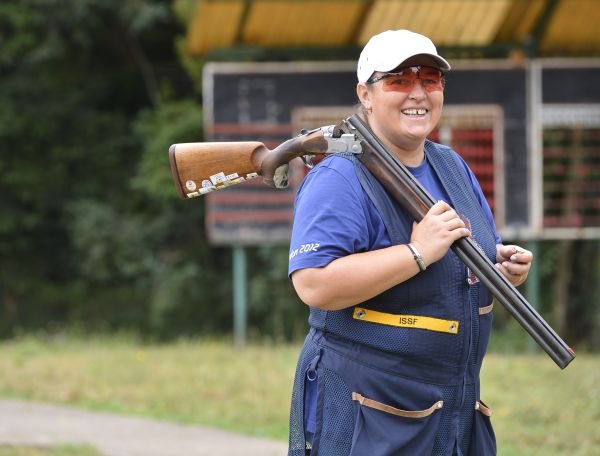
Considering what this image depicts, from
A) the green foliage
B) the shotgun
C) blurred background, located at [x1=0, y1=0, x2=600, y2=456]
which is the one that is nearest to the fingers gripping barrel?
the shotgun

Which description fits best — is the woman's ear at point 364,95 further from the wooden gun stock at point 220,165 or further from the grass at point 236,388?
the grass at point 236,388

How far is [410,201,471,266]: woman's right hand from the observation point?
3.66 meters

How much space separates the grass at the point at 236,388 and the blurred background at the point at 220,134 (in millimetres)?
1928

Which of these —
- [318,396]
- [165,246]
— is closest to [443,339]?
[318,396]

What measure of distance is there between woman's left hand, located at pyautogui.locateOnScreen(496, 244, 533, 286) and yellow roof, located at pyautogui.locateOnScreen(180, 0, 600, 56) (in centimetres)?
880

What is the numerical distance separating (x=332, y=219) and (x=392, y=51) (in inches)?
23.6

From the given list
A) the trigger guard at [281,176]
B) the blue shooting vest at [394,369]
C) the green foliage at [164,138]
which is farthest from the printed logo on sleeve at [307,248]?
the green foliage at [164,138]

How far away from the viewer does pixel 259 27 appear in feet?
42.3

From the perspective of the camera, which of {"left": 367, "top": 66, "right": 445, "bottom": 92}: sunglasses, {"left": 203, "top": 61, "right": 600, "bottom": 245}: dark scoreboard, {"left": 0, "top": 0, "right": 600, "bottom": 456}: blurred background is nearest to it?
{"left": 367, "top": 66, "right": 445, "bottom": 92}: sunglasses

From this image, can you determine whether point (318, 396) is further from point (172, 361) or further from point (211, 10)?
point (211, 10)

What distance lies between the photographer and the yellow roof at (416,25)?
41.9 feet

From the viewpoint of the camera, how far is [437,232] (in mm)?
3684

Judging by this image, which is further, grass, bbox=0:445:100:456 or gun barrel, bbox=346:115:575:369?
grass, bbox=0:445:100:456

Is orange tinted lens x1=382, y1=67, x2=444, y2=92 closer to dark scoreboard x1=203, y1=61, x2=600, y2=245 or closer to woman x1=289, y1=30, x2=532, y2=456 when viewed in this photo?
woman x1=289, y1=30, x2=532, y2=456
